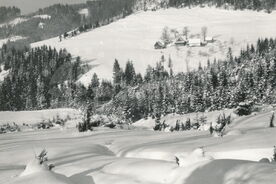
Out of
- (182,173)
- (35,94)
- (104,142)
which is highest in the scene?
(182,173)

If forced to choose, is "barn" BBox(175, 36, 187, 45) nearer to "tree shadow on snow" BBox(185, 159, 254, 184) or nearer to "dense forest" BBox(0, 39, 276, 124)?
"dense forest" BBox(0, 39, 276, 124)

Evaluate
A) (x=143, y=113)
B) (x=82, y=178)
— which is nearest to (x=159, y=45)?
(x=143, y=113)

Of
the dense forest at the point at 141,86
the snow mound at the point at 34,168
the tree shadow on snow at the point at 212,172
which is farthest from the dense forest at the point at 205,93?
the tree shadow on snow at the point at 212,172

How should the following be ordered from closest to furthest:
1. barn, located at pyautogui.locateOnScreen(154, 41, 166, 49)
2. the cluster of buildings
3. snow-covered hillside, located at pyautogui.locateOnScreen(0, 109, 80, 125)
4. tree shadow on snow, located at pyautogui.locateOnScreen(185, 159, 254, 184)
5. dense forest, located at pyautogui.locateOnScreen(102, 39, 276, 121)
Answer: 1. tree shadow on snow, located at pyautogui.locateOnScreen(185, 159, 254, 184)
2. dense forest, located at pyautogui.locateOnScreen(102, 39, 276, 121)
3. snow-covered hillside, located at pyautogui.locateOnScreen(0, 109, 80, 125)
4. barn, located at pyautogui.locateOnScreen(154, 41, 166, 49)
5. the cluster of buildings

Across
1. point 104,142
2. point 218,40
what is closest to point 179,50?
point 218,40

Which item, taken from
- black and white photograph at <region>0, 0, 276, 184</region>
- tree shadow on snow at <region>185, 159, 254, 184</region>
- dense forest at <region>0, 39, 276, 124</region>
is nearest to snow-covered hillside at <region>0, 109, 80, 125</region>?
black and white photograph at <region>0, 0, 276, 184</region>

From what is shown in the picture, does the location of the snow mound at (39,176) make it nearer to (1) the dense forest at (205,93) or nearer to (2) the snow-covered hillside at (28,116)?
(1) the dense forest at (205,93)

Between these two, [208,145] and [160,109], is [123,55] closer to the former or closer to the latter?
[160,109]
